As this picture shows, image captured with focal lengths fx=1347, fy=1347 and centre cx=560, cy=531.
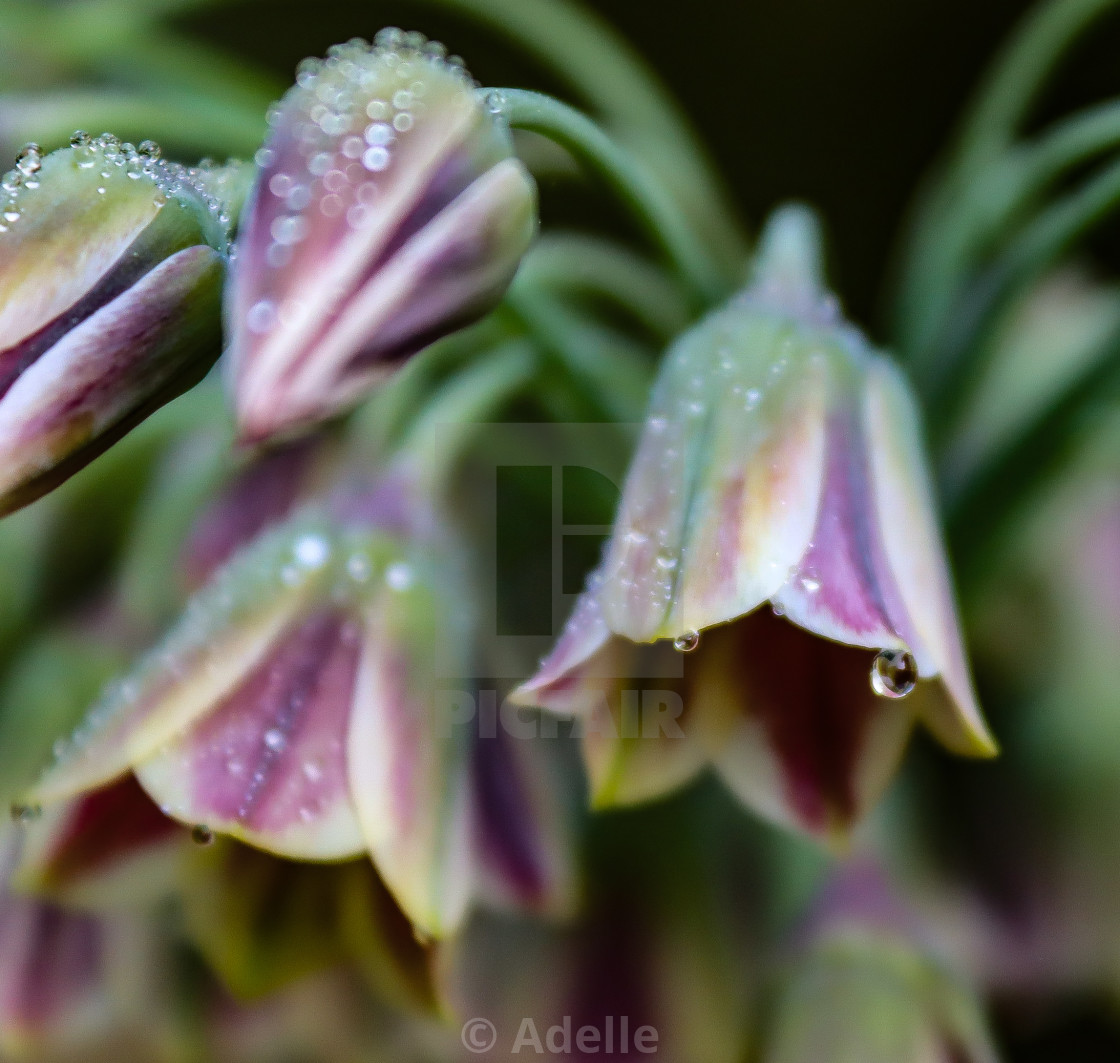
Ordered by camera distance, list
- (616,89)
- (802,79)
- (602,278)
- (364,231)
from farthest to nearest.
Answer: (802,79) → (616,89) → (602,278) → (364,231)

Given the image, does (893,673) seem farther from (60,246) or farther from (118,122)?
(118,122)

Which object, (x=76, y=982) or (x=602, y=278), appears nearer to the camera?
(x=76, y=982)

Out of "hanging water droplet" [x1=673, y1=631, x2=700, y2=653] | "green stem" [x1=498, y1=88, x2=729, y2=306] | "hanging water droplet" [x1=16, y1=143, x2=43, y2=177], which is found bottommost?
"hanging water droplet" [x1=673, y1=631, x2=700, y2=653]

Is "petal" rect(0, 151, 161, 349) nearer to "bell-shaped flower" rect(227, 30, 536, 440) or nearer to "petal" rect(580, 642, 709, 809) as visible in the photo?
"bell-shaped flower" rect(227, 30, 536, 440)

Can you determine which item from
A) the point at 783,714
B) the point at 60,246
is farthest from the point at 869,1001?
the point at 60,246

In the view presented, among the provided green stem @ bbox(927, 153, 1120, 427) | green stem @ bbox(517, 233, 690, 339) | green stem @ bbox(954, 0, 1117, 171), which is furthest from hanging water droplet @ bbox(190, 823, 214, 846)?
green stem @ bbox(954, 0, 1117, 171)

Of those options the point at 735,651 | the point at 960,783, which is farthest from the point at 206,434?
the point at 960,783
